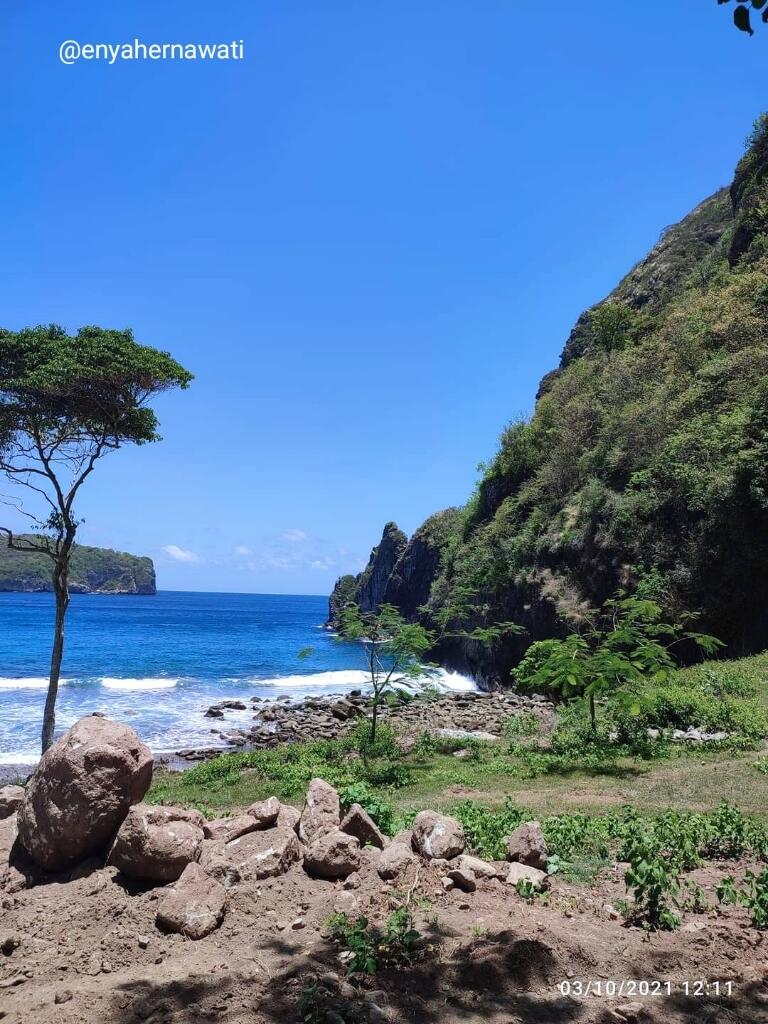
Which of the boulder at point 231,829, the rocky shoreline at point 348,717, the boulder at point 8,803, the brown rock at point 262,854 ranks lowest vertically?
the rocky shoreline at point 348,717

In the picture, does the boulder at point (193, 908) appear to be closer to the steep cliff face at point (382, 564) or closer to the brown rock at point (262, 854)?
the brown rock at point (262, 854)

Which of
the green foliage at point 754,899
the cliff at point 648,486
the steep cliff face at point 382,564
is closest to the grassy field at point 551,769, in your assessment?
the green foliage at point 754,899

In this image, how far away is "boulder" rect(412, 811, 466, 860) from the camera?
605cm

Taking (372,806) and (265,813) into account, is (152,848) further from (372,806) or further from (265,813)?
(372,806)

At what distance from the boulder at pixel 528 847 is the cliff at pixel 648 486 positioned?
490 inches

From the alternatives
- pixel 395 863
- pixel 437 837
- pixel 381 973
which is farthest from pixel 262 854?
pixel 381 973

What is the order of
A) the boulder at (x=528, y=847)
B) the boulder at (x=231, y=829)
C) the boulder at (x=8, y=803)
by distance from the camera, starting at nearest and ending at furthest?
the boulder at (x=528, y=847)
the boulder at (x=231, y=829)
the boulder at (x=8, y=803)

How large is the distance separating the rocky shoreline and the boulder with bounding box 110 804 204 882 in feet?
39.1

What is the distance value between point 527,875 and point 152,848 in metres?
3.40

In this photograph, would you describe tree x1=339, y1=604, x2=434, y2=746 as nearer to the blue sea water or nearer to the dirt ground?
the blue sea water

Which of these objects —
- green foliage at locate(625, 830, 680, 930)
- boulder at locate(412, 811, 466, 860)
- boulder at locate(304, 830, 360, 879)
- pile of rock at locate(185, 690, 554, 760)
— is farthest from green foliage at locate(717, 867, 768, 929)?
pile of rock at locate(185, 690, 554, 760)

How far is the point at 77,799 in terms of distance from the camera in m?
6.13

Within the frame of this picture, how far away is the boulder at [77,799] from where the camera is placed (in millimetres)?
6113

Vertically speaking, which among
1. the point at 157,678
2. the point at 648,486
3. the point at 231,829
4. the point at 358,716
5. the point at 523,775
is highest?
the point at 648,486
